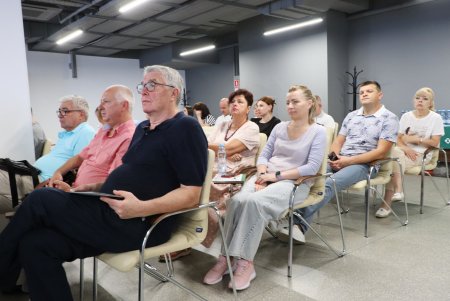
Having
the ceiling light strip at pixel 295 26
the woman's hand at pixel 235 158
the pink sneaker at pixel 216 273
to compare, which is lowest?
the pink sneaker at pixel 216 273

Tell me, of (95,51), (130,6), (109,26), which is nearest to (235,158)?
(130,6)

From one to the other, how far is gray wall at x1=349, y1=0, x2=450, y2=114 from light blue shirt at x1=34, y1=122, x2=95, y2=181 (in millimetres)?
6109

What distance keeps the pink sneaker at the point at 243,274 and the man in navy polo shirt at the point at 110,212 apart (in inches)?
25.8

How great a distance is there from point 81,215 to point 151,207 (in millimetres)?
288

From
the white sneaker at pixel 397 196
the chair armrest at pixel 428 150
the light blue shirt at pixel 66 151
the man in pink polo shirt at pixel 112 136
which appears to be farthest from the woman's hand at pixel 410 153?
the light blue shirt at pixel 66 151

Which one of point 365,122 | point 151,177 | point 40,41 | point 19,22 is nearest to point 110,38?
point 40,41

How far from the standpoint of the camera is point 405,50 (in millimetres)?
6848

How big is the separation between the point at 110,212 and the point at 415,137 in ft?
11.4

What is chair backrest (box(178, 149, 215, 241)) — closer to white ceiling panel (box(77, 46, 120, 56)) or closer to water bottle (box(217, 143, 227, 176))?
water bottle (box(217, 143, 227, 176))

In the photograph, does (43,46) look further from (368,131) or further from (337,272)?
(337,272)

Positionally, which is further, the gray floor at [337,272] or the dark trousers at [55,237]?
the gray floor at [337,272]

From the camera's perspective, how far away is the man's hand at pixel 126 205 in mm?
1528

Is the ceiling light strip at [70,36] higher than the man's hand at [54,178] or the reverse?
higher

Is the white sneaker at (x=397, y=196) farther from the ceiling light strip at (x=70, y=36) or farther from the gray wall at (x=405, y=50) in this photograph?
the ceiling light strip at (x=70, y=36)
